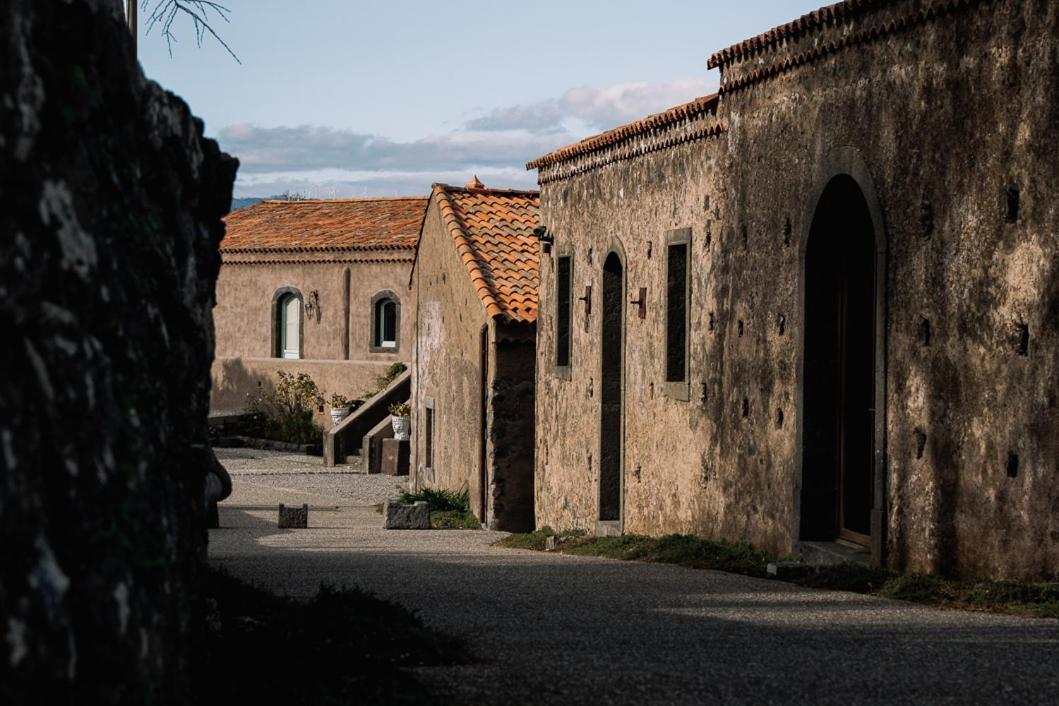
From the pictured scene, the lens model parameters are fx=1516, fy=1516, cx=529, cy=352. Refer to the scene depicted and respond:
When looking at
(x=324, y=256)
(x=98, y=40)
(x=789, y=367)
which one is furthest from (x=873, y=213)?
(x=324, y=256)

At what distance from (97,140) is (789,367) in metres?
8.55

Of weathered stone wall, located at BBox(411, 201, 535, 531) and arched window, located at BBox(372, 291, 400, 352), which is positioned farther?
arched window, located at BBox(372, 291, 400, 352)

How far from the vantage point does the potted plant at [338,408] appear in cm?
3391

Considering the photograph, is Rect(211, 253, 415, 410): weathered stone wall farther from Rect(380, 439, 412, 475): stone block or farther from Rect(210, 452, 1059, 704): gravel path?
Rect(210, 452, 1059, 704): gravel path

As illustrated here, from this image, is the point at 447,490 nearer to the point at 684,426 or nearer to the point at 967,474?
the point at 684,426

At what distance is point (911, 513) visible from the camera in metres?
10.2

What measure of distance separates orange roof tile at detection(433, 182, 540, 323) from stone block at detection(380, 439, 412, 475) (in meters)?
7.40

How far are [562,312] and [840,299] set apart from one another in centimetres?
719

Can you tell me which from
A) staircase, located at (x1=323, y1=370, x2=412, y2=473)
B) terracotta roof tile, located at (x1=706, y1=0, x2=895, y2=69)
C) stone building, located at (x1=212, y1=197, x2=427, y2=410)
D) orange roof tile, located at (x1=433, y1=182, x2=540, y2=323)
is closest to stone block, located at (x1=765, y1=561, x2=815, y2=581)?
terracotta roof tile, located at (x1=706, y1=0, x2=895, y2=69)

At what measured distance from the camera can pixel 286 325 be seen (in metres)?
38.3

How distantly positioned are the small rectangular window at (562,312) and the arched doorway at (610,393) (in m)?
1.56

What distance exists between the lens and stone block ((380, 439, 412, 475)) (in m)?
29.7

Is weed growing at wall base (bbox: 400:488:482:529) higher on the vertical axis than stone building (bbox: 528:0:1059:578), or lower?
lower

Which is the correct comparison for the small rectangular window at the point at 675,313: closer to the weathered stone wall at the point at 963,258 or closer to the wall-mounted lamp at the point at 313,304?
the weathered stone wall at the point at 963,258
